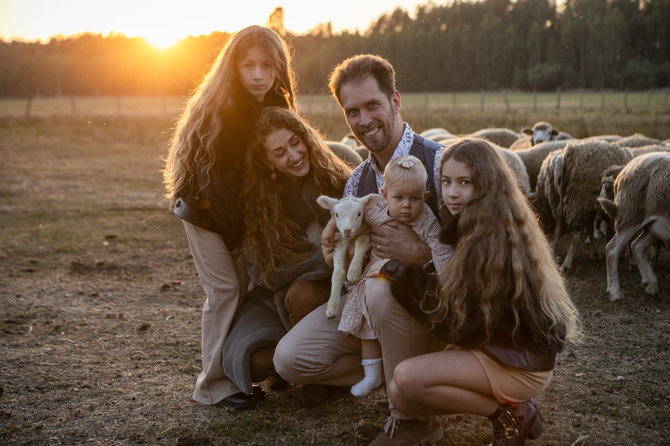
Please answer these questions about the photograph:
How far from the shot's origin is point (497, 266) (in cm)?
253

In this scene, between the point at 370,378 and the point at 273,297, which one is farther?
the point at 273,297

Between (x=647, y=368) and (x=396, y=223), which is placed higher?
(x=396, y=223)

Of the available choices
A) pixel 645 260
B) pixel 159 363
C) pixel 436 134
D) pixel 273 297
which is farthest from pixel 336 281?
pixel 436 134

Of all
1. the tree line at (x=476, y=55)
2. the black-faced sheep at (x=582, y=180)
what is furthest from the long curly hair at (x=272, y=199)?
the tree line at (x=476, y=55)

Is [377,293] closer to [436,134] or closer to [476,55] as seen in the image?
[436,134]

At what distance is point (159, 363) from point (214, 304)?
99cm

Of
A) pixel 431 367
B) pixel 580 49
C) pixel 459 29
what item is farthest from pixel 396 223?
pixel 459 29

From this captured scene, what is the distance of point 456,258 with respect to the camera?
103 inches

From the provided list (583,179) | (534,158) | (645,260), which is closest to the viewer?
(645,260)

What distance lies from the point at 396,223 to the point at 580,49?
1627 inches

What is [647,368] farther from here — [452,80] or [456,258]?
[452,80]

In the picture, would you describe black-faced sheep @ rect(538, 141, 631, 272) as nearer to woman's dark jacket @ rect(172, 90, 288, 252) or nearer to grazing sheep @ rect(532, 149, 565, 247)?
grazing sheep @ rect(532, 149, 565, 247)

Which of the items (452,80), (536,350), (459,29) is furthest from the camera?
(459,29)

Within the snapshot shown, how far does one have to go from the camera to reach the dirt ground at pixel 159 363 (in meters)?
3.25
